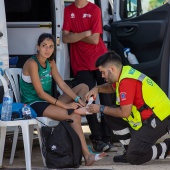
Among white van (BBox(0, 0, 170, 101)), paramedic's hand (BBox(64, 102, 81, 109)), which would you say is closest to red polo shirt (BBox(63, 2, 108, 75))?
white van (BBox(0, 0, 170, 101))

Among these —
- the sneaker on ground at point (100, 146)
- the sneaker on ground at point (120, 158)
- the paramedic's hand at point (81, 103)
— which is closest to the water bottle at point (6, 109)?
the paramedic's hand at point (81, 103)

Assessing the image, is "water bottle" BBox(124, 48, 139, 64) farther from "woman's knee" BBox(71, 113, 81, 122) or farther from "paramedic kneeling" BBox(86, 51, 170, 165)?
"woman's knee" BBox(71, 113, 81, 122)

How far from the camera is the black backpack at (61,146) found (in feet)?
21.2

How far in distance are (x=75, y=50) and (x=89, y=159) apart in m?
1.54

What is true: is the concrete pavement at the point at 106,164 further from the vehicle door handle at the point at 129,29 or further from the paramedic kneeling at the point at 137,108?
the vehicle door handle at the point at 129,29

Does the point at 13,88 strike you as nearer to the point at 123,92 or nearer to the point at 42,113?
the point at 42,113

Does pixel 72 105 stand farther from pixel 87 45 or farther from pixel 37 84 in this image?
pixel 87 45

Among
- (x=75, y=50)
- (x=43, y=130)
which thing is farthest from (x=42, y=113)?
(x=75, y=50)

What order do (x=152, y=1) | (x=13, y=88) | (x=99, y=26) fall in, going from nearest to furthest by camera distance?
(x=13, y=88), (x=99, y=26), (x=152, y=1)

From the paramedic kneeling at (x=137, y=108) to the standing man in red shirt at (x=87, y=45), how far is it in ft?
2.43

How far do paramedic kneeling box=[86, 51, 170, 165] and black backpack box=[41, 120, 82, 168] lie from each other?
300mm

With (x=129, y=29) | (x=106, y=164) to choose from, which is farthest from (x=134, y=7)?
(x=106, y=164)

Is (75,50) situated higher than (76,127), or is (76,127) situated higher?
(75,50)

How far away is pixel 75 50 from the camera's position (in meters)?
7.75
